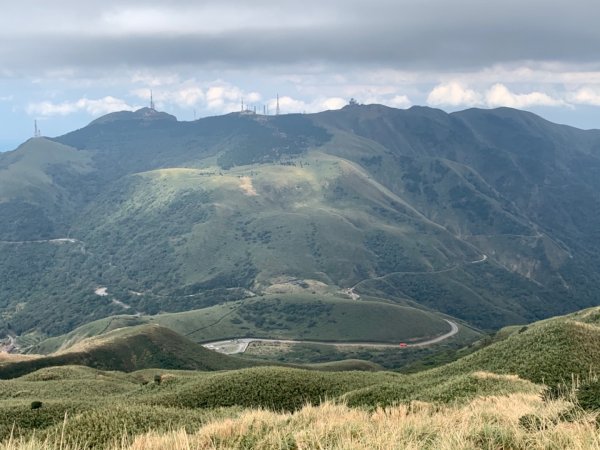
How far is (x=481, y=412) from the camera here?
22406 millimetres

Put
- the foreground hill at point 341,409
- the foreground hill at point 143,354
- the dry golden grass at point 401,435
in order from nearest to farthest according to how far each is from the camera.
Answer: the dry golden grass at point 401,435
the foreground hill at point 341,409
the foreground hill at point 143,354

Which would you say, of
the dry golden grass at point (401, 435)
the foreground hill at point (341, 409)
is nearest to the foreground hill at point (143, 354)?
the foreground hill at point (341, 409)

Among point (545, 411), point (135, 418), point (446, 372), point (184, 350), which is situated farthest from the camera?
point (184, 350)

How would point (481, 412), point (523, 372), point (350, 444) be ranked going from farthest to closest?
point (523, 372)
point (481, 412)
point (350, 444)

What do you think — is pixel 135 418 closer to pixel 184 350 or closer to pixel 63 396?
pixel 63 396

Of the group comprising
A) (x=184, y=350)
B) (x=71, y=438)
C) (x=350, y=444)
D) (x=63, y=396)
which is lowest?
(x=184, y=350)

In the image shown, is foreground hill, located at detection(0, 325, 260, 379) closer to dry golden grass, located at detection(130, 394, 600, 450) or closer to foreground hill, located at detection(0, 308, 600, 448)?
foreground hill, located at detection(0, 308, 600, 448)

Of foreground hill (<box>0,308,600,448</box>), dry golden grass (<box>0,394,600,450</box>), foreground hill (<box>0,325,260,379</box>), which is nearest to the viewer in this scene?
dry golden grass (<box>0,394,600,450</box>)

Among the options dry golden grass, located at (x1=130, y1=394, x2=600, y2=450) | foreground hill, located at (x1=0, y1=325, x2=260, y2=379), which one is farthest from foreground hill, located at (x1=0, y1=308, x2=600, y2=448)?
foreground hill, located at (x1=0, y1=325, x2=260, y2=379)

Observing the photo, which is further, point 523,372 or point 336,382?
point 336,382

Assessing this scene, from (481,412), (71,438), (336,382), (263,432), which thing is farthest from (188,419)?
(336,382)

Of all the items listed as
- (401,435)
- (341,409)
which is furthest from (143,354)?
(401,435)

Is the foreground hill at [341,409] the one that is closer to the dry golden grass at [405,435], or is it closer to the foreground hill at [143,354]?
the dry golden grass at [405,435]

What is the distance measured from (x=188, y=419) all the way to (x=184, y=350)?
13603cm
